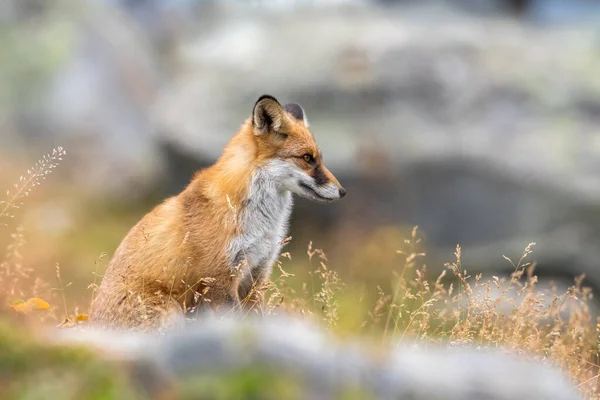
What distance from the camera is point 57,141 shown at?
16.0 meters

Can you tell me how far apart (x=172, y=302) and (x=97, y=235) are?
9.61m

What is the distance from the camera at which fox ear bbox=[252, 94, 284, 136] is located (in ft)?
20.9

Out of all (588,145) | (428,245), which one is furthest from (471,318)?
(588,145)

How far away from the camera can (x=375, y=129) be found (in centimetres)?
1236

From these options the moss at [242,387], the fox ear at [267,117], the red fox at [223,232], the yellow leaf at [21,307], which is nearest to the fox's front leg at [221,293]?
the red fox at [223,232]

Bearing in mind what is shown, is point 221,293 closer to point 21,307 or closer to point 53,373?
point 21,307

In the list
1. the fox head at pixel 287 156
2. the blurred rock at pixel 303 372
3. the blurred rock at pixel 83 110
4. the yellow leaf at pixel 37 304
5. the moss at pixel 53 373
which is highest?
the blurred rock at pixel 83 110

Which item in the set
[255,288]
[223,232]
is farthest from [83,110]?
[255,288]

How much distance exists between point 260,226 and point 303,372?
2.92m

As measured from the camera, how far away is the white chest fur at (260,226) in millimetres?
5926

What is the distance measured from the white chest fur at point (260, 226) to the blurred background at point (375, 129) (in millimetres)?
4156

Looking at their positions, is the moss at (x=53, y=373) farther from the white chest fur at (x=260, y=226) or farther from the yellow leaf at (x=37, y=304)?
the white chest fur at (x=260, y=226)

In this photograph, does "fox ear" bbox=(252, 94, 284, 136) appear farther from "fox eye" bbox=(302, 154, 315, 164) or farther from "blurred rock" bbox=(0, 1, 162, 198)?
"blurred rock" bbox=(0, 1, 162, 198)

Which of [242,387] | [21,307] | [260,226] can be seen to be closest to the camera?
[242,387]
